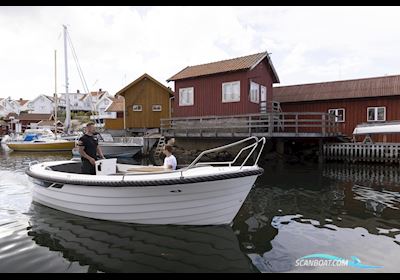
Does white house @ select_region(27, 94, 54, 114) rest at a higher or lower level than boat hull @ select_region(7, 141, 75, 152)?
higher

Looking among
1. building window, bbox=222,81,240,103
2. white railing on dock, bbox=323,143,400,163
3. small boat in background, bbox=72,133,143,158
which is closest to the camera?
white railing on dock, bbox=323,143,400,163

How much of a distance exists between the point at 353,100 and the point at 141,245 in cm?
1980

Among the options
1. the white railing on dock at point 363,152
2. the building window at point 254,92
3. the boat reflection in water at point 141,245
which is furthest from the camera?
the building window at point 254,92

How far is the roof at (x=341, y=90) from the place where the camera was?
65.4 ft

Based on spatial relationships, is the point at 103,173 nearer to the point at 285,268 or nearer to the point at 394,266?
the point at 285,268

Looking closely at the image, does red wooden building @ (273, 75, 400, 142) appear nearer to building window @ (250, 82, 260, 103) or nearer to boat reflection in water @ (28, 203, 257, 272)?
building window @ (250, 82, 260, 103)

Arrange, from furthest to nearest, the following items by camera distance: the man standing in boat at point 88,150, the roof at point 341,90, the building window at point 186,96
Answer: the building window at point 186,96, the roof at point 341,90, the man standing in boat at point 88,150

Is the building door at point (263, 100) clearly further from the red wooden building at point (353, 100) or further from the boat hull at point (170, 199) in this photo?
the boat hull at point (170, 199)

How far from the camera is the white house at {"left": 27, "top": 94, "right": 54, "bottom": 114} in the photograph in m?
76.1

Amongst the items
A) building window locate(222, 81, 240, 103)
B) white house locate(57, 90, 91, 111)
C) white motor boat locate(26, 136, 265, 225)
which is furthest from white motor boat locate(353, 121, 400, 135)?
white house locate(57, 90, 91, 111)

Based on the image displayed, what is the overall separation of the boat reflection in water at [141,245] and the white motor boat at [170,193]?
0.73ft

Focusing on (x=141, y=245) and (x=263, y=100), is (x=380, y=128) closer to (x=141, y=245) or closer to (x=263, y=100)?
(x=263, y=100)

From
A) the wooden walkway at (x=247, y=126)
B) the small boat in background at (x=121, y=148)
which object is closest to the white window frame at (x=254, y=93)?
the wooden walkway at (x=247, y=126)

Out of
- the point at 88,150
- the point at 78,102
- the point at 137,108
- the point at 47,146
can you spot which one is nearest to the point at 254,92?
the point at 137,108
